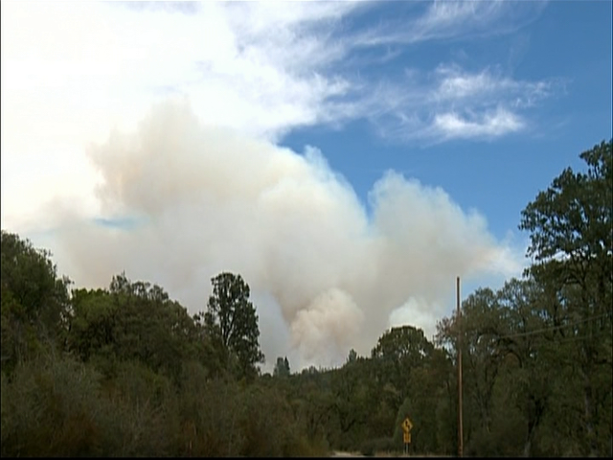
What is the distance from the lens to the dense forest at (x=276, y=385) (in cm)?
3145

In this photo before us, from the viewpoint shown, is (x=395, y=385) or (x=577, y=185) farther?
(x=395, y=385)

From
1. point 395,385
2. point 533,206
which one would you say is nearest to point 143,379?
point 533,206

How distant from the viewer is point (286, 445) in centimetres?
3291

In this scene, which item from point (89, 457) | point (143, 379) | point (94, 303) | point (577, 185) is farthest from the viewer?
point (94, 303)

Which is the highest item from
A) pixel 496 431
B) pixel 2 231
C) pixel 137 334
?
pixel 2 231

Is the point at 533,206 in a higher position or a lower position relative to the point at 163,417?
higher

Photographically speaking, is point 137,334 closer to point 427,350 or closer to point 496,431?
point 496,431

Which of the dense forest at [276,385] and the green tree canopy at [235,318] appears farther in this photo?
the green tree canopy at [235,318]

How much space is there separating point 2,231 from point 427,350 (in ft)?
127

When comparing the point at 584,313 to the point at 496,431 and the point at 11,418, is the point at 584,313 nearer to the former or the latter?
the point at 496,431

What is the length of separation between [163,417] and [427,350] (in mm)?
44731

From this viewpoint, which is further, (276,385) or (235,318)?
(235,318)

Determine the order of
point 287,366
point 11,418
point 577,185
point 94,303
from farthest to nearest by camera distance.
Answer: point 287,366, point 94,303, point 577,185, point 11,418

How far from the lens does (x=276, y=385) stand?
53094mm
